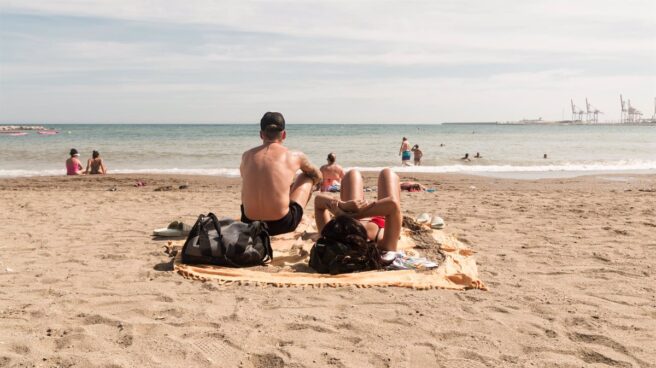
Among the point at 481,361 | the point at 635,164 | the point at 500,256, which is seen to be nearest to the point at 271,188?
the point at 500,256

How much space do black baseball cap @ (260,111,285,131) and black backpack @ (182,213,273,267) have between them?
103cm

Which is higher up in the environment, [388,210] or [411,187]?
[388,210]

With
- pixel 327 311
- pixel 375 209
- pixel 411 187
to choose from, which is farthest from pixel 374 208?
pixel 411 187

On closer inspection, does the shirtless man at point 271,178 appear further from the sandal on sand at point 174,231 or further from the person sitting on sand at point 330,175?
the person sitting on sand at point 330,175

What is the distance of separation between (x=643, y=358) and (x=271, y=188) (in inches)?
131

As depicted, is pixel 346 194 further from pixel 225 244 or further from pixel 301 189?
pixel 225 244

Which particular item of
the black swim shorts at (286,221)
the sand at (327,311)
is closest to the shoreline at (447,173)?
the sand at (327,311)

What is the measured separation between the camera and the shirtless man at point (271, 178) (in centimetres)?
504

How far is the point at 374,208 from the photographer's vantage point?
4.55m

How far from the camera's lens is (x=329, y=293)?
13.1ft

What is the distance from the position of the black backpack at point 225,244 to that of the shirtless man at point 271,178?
0.48m

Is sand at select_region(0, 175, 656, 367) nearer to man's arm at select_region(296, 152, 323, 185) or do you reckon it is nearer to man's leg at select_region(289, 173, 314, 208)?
man's leg at select_region(289, 173, 314, 208)

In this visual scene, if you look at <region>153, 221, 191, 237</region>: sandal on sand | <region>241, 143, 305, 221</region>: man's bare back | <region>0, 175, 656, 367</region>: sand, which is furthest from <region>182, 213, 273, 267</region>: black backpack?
<region>153, 221, 191, 237</region>: sandal on sand

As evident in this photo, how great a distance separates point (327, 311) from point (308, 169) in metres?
2.16
